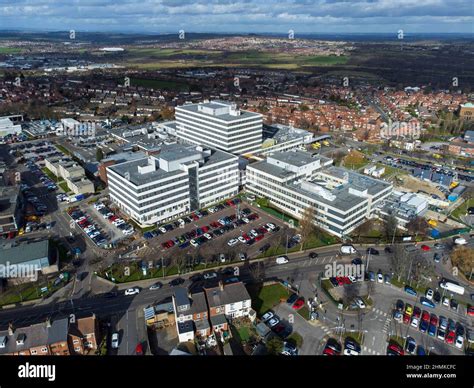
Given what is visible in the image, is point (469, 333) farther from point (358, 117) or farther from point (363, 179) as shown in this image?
point (358, 117)

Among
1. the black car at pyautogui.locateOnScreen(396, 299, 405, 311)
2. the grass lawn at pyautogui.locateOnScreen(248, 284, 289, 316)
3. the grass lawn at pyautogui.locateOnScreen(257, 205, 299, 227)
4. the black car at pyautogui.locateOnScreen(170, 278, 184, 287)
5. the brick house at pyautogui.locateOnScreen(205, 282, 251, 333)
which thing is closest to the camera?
the brick house at pyautogui.locateOnScreen(205, 282, 251, 333)

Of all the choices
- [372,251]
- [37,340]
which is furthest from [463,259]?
[37,340]

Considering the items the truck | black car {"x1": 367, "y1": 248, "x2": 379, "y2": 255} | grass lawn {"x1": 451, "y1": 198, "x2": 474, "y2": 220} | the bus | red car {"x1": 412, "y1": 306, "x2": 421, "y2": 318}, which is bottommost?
red car {"x1": 412, "y1": 306, "x2": 421, "y2": 318}

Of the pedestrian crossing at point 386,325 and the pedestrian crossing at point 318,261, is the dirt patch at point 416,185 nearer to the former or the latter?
the pedestrian crossing at point 318,261

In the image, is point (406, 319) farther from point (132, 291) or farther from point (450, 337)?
point (132, 291)

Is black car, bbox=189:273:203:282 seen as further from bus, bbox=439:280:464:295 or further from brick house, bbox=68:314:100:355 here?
bus, bbox=439:280:464:295

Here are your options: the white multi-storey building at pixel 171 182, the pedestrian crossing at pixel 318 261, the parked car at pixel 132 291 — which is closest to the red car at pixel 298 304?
the pedestrian crossing at pixel 318 261

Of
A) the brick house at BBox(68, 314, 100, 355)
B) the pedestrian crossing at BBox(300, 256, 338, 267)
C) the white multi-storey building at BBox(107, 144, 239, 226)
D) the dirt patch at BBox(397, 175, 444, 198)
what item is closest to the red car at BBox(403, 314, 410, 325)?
the pedestrian crossing at BBox(300, 256, 338, 267)
